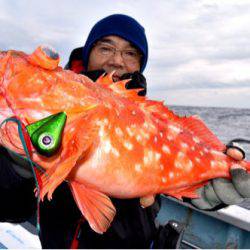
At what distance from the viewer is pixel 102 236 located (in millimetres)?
3379

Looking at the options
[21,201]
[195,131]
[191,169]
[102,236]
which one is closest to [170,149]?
[191,169]

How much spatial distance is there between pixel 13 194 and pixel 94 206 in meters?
1.13

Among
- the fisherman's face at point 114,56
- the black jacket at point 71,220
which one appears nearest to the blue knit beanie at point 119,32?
the fisherman's face at point 114,56

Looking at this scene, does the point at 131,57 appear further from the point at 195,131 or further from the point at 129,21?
the point at 195,131

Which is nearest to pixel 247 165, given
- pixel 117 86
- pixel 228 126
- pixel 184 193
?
pixel 184 193

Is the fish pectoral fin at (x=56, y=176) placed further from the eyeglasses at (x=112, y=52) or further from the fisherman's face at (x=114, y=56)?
the eyeglasses at (x=112, y=52)

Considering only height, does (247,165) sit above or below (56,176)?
above

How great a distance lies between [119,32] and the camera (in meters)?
4.24

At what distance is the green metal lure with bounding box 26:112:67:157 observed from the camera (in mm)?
2090

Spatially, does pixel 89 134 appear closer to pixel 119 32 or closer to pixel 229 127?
pixel 119 32

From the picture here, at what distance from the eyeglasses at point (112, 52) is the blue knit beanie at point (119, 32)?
0.33ft

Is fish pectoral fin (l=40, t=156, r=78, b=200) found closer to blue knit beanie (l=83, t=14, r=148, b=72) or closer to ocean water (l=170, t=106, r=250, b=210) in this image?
ocean water (l=170, t=106, r=250, b=210)

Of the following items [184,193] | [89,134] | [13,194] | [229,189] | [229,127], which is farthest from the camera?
[229,127]

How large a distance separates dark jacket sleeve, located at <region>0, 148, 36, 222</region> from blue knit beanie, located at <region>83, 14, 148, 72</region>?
6.35 ft
